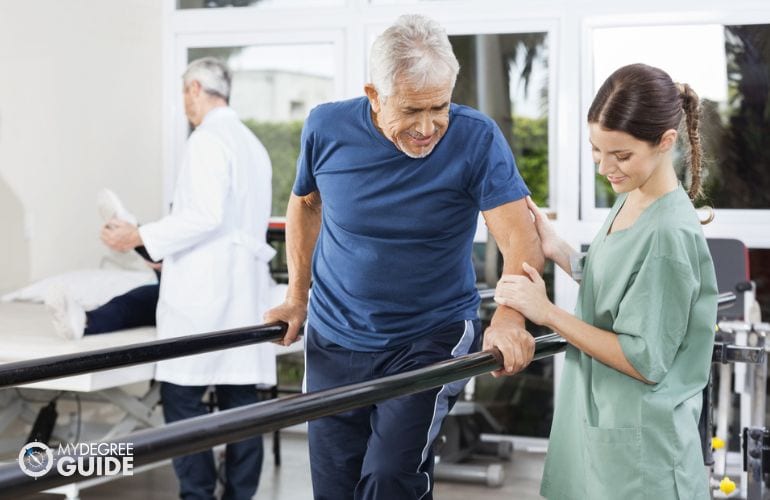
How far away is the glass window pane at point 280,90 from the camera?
18.0 feet

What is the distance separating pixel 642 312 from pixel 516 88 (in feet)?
11.7

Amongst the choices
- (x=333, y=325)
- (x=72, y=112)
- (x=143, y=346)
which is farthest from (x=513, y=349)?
(x=72, y=112)

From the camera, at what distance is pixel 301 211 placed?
2.37m

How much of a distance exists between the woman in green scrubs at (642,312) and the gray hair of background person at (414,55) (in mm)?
282

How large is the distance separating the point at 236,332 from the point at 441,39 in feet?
2.25

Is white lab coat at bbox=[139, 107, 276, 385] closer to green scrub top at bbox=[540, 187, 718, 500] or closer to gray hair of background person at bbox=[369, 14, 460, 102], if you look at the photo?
gray hair of background person at bbox=[369, 14, 460, 102]

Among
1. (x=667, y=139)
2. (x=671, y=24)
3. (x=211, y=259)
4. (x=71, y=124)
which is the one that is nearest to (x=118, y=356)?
(x=667, y=139)

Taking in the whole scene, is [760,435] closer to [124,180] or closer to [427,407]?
[427,407]

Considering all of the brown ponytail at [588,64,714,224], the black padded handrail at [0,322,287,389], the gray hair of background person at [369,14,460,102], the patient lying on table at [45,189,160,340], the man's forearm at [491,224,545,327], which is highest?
the gray hair of background person at [369,14,460,102]

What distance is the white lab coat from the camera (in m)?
3.81

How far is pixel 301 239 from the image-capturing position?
7.86 feet

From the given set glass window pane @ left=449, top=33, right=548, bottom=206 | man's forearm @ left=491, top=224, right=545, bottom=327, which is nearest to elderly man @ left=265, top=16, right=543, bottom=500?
man's forearm @ left=491, top=224, right=545, bottom=327

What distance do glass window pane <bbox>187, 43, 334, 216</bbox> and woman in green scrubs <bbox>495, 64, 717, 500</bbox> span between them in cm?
376

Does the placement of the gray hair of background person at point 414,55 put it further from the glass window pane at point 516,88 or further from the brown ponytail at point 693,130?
the glass window pane at point 516,88
